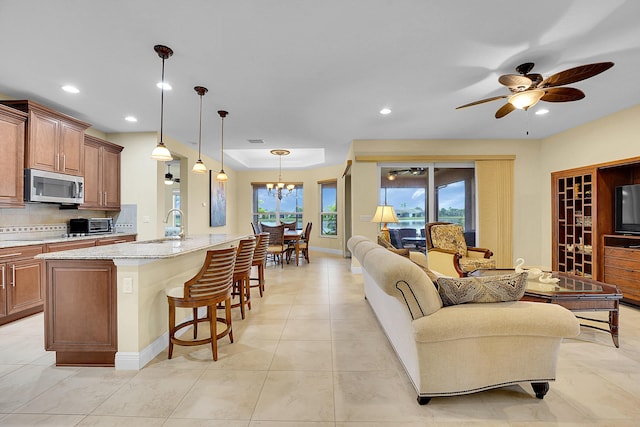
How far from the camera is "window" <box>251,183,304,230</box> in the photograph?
9703 millimetres

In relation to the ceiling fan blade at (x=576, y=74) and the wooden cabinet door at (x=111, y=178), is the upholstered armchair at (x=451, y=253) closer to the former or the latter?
the ceiling fan blade at (x=576, y=74)

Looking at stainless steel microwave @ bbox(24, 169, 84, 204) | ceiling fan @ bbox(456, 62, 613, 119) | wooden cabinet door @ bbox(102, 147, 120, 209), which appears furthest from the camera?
wooden cabinet door @ bbox(102, 147, 120, 209)

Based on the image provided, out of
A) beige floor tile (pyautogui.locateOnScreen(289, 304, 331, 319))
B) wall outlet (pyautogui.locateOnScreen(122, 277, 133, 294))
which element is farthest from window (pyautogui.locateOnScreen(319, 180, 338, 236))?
wall outlet (pyautogui.locateOnScreen(122, 277, 133, 294))

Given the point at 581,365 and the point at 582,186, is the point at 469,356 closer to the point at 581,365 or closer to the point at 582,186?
the point at 581,365

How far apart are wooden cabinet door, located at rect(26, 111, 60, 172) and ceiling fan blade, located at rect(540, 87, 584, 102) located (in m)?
5.62

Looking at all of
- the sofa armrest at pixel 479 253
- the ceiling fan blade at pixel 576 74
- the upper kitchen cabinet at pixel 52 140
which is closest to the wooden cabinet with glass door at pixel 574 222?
the sofa armrest at pixel 479 253

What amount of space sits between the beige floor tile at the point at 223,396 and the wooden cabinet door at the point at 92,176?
380cm

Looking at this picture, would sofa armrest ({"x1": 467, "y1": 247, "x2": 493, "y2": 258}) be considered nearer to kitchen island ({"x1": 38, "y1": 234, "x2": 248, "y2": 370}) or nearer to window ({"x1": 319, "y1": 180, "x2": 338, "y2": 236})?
kitchen island ({"x1": 38, "y1": 234, "x2": 248, "y2": 370})

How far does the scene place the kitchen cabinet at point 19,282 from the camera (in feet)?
10.4

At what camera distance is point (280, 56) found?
2.77 m

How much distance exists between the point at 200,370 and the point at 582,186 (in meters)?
5.85

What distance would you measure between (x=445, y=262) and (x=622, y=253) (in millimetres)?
2225

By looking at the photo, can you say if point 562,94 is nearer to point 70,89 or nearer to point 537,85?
point 537,85

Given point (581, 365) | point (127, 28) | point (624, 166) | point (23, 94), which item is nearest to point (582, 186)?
point (624, 166)
